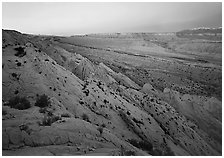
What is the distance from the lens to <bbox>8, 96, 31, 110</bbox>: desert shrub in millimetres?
6754

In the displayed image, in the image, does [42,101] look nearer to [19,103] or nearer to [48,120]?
[19,103]

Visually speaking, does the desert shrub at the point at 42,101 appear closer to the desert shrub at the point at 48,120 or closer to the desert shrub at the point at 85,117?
the desert shrub at the point at 48,120

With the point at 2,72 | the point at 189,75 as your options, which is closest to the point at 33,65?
the point at 2,72

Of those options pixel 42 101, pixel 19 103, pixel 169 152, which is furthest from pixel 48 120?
pixel 169 152

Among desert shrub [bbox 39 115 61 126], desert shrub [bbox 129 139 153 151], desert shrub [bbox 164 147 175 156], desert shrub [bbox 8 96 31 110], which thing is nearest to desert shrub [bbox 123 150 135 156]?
desert shrub [bbox 129 139 153 151]

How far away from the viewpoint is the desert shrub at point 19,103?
6754 mm

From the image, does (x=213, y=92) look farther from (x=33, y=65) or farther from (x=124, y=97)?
(x=33, y=65)

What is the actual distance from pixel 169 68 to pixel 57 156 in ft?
59.0

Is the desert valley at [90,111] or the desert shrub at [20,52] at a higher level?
the desert shrub at [20,52]

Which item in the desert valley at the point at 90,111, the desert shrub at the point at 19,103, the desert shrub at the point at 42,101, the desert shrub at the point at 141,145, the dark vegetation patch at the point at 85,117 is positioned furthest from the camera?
the dark vegetation patch at the point at 85,117

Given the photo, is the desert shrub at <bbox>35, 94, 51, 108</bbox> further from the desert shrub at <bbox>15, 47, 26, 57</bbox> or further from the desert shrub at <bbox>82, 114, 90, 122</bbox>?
the desert shrub at <bbox>15, 47, 26, 57</bbox>

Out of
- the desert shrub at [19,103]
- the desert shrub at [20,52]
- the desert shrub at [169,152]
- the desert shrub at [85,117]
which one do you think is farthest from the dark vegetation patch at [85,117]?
the desert shrub at [20,52]

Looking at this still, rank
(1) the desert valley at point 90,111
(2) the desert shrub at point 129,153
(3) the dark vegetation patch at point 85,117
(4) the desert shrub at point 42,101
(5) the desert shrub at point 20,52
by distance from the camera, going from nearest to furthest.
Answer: (1) the desert valley at point 90,111 < (2) the desert shrub at point 129,153 < (4) the desert shrub at point 42,101 < (3) the dark vegetation patch at point 85,117 < (5) the desert shrub at point 20,52

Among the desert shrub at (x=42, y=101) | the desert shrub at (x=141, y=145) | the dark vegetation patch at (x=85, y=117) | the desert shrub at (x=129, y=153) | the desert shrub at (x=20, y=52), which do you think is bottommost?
the desert shrub at (x=141, y=145)
